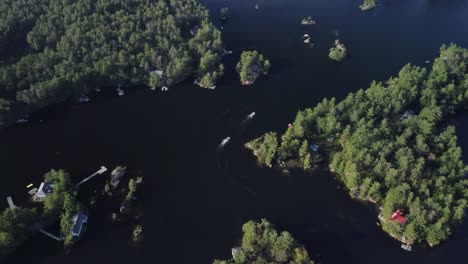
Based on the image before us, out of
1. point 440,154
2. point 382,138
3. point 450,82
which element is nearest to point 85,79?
point 382,138

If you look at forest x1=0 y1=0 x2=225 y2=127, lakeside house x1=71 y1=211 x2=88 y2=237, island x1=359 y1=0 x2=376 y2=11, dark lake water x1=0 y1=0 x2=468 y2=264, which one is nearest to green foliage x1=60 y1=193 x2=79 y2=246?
lakeside house x1=71 y1=211 x2=88 y2=237

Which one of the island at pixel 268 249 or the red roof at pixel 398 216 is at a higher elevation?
the island at pixel 268 249

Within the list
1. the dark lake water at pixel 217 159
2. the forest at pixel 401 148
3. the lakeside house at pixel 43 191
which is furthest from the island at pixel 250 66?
the lakeside house at pixel 43 191

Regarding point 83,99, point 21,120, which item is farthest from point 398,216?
point 21,120

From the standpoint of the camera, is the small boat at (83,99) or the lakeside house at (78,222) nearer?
the lakeside house at (78,222)

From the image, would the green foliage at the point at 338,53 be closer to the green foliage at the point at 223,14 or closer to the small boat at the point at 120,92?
the green foliage at the point at 223,14

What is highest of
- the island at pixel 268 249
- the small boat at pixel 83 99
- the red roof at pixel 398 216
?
the small boat at pixel 83 99

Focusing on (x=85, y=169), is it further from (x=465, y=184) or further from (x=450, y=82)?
(x=450, y=82)
